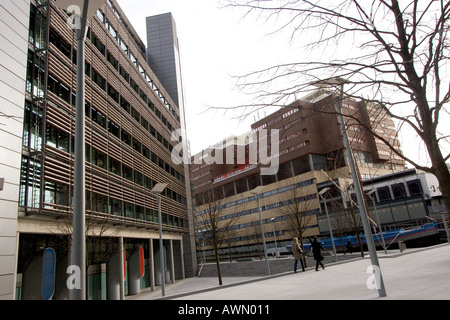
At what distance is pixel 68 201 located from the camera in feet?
50.3

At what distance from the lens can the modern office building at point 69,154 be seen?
12539 mm

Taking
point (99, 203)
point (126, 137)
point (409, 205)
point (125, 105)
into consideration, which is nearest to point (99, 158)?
point (99, 203)

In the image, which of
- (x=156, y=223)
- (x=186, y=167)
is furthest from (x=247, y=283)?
(x=186, y=167)

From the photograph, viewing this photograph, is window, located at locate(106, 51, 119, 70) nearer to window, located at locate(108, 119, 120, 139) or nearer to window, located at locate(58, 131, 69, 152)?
window, located at locate(108, 119, 120, 139)

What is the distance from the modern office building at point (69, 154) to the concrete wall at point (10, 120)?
0.04 m

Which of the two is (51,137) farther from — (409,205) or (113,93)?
(409,205)

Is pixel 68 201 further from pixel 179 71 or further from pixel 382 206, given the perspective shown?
pixel 382 206

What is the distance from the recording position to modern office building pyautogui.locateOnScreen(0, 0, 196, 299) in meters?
12.5

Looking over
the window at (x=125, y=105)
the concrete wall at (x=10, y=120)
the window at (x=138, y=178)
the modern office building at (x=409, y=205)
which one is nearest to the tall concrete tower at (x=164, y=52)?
the window at (x=125, y=105)

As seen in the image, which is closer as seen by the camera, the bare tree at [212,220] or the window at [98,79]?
the bare tree at [212,220]

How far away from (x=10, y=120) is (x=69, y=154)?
13.5 ft

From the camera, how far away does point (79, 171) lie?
518 centimetres

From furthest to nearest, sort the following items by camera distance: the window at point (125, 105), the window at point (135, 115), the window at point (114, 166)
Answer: the window at point (135, 115) < the window at point (125, 105) < the window at point (114, 166)

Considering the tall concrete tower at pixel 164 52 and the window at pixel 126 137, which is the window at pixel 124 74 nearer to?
the window at pixel 126 137
